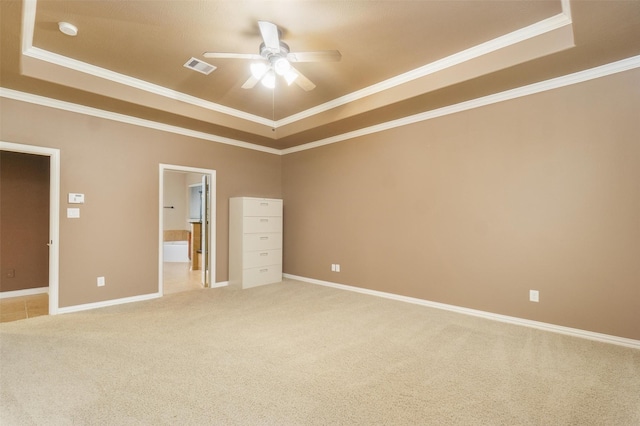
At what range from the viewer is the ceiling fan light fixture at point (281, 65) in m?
2.62

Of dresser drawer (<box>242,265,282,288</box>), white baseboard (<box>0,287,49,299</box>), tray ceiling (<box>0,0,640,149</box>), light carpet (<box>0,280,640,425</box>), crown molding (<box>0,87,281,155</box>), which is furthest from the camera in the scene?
dresser drawer (<box>242,265,282,288</box>)

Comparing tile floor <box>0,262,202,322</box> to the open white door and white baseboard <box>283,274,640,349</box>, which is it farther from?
white baseboard <box>283,274,640,349</box>

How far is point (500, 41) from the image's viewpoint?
9.05 ft

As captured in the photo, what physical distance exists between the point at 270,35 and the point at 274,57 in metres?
0.20

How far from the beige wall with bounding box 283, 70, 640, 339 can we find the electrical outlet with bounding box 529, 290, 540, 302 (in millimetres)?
45

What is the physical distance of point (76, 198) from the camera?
3.68 metres

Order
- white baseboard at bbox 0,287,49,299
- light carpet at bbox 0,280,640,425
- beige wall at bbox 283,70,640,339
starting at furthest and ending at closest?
white baseboard at bbox 0,287,49,299
beige wall at bbox 283,70,640,339
light carpet at bbox 0,280,640,425

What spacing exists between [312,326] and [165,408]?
162 centimetres

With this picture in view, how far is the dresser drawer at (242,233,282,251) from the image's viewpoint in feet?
15.9

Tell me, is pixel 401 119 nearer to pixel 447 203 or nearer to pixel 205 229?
pixel 447 203

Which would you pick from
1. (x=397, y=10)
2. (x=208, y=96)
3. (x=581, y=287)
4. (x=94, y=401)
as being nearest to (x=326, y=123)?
(x=208, y=96)

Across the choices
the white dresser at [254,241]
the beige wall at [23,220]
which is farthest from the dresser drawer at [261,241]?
the beige wall at [23,220]

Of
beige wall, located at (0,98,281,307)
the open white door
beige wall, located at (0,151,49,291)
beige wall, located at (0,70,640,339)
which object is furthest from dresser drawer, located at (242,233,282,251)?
beige wall, located at (0,151,49,291)

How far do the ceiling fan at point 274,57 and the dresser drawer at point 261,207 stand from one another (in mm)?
2324
